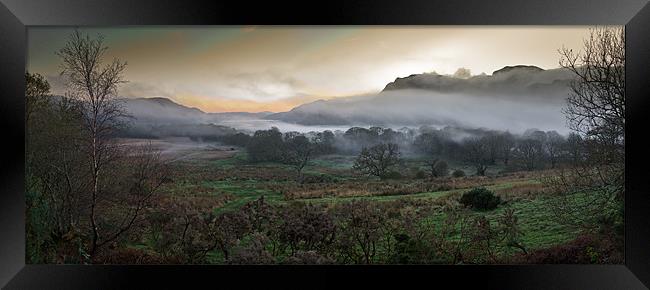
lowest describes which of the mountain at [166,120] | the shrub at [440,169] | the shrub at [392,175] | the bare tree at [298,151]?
the shrub at [392,175]

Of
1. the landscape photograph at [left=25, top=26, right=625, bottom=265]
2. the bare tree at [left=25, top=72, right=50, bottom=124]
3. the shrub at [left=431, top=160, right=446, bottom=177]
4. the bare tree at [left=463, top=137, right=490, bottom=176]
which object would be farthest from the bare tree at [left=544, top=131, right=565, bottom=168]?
the bare tree at [left=25, top=72, right=50, bottom=124]

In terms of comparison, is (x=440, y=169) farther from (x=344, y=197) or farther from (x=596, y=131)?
(x=596, y=131)

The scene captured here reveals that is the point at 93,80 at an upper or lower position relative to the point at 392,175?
upper

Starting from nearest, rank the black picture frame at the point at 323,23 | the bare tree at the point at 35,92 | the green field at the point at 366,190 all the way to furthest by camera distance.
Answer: the black picture frame at the point at 323,23 → the bare tree at the point at 35,92 → the green field at the point at 366,190

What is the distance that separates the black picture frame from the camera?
15.5 feet

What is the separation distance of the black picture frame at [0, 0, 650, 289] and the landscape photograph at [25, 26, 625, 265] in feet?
0.38

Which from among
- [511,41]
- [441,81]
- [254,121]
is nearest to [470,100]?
[441,81]

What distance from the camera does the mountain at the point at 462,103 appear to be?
4918 mm

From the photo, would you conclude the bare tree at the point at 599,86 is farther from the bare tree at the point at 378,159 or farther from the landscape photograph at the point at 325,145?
the bare tree at the point at 378,159

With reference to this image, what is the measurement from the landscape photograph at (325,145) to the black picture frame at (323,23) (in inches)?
4.6

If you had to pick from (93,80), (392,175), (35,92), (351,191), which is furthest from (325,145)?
(35,92)

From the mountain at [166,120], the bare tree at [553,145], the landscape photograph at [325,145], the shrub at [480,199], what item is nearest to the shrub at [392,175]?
the landscape photograph at [325,145]

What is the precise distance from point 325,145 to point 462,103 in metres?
1.28

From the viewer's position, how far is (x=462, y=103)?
194 inches
